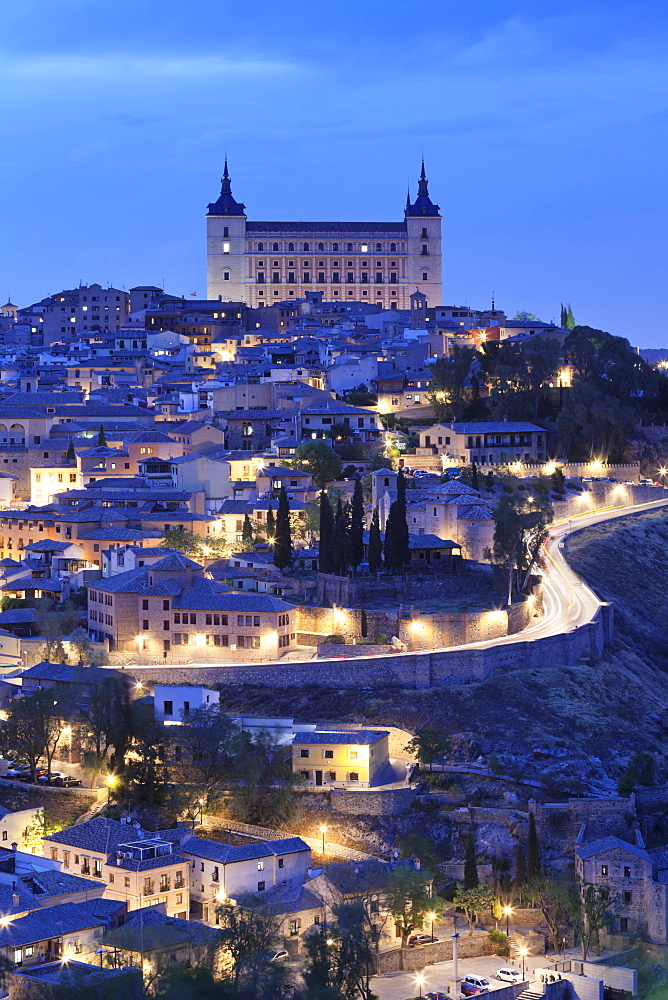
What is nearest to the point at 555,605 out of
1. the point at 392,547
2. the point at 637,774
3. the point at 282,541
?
the point at 392,547

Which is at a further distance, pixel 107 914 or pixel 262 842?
pixel 262 842

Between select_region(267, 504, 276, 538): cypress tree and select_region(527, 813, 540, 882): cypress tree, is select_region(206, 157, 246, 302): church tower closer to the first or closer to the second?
select_region(267, 504, 276, 538): cypress tree

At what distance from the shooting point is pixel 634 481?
69.9 m

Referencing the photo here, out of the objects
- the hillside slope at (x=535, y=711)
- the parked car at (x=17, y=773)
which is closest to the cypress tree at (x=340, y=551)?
the hillside slope at (x=535, y=711)

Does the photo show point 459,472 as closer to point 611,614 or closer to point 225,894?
point 611,614

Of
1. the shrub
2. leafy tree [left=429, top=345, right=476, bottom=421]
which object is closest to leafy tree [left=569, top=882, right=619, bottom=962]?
the shrub

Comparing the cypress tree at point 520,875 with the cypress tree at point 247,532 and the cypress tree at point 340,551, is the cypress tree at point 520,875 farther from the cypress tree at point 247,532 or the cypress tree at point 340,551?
the cypress tree at point 247,532

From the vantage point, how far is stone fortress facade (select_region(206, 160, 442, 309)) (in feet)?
387

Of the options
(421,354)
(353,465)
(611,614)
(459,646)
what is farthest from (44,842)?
(421,354)

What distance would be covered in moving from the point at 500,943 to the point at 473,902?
103 centimetres

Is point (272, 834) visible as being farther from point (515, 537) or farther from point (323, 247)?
point (323, 247)

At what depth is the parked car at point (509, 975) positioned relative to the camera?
33062mm

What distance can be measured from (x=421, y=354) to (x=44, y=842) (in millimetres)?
45629

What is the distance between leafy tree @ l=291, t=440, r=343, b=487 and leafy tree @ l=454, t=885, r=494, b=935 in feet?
86.6
